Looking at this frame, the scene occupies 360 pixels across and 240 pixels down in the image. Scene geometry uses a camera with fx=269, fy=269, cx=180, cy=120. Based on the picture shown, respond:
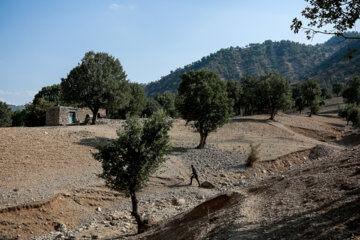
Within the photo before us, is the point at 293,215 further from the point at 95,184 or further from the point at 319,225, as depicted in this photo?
the point at 95,184

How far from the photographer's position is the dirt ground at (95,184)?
1474 centimetres

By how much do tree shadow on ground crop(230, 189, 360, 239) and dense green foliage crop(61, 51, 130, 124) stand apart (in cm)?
3078

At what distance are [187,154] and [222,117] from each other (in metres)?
5.62

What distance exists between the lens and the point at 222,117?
96.1ft

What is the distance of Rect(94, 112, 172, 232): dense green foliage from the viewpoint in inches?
556

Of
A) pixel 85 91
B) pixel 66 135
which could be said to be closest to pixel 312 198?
pixel 66 135

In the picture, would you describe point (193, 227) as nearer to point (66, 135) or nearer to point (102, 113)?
point (66, 135)

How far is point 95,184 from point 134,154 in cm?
720

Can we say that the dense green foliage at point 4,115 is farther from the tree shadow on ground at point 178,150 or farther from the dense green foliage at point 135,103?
the tree shadow on ground at point 178,150

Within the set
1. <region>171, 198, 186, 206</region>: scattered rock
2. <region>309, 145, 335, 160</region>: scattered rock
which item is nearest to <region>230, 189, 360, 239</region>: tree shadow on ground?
<region>171, 198, 186, 206</region>: scattered rock

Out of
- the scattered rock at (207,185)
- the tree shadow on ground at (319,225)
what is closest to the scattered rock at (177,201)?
the scattered rock at (207,185)

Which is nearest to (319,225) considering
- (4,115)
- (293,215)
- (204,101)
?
(293,215)

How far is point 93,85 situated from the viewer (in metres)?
35.7

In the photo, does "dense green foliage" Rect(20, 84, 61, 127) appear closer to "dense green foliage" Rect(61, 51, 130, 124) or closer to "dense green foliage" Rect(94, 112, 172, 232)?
"dense green foliage" Rect(61, 51, 130, 124)
